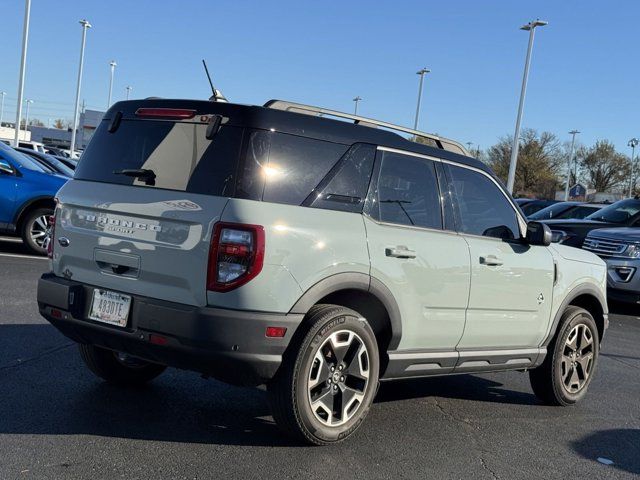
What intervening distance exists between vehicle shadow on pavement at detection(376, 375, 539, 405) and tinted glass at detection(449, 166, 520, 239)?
146 centimetres

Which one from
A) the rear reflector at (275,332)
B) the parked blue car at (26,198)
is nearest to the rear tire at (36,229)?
the parked blue car at (26,198)

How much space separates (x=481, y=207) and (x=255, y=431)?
2.30m

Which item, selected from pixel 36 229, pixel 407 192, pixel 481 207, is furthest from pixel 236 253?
pixel 36 229

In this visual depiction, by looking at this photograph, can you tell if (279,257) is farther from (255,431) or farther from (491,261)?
(491,261)

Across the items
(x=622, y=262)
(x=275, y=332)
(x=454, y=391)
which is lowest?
(x=454, y=391)

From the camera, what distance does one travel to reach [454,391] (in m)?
6.04

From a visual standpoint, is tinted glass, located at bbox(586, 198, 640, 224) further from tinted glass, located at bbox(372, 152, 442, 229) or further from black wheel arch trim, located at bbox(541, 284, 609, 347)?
tinted glass, located at bbox(372, 152, 442, 229)

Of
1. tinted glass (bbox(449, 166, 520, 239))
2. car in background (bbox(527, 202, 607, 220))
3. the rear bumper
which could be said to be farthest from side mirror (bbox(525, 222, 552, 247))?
car in background (bbox(527, 202, 607, 220))

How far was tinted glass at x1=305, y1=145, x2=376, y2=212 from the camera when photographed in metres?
4.14

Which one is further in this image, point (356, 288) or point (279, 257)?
point (356, 288)

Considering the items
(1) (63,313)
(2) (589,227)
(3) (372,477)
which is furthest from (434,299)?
(2) (589,227)

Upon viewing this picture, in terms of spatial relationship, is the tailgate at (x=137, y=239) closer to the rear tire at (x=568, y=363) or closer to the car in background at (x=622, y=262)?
the rear tire at (x=568, y=363)

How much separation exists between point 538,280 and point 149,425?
10.0 feet

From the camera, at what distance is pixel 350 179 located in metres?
4.31
